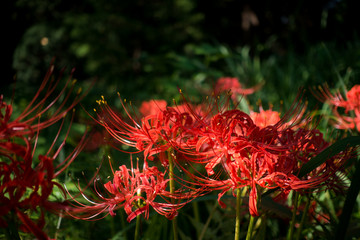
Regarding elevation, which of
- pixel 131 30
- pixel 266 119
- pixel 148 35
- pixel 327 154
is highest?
pixel 131 30

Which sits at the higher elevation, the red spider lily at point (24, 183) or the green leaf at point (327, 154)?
the green leaf at point (327, 154)

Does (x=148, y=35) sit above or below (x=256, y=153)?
above

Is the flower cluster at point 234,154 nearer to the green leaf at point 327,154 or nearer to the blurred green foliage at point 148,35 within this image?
the green leaf at point 327,154

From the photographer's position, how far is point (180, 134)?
33.4 inches

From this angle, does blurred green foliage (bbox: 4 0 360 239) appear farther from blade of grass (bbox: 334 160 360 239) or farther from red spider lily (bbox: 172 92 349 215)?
blade of grass (bbox: 334 160 360 239)

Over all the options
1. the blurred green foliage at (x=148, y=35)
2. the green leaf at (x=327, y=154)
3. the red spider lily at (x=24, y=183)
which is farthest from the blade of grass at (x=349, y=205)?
the blurred green foliage at (x=148, y=35)

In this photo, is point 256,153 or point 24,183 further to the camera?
point 256,153

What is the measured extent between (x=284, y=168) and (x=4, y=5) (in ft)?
10.6

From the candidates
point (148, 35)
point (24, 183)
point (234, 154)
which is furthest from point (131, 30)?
point (24, 183)

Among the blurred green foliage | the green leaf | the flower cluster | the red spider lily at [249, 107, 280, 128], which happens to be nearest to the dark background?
the blurred green foliage

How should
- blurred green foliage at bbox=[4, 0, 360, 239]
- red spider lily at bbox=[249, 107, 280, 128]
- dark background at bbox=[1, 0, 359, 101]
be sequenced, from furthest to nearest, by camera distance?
dark background at bbox=[1, 0, 359, 101] → blurred green foliage at bbox=[4, 0, 360, 239] → red spider lily at bbox=[249, 107, 280, 128]

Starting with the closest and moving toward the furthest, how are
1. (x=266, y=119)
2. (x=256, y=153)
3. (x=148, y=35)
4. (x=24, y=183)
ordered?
(x=24, y=183)
(x=256, y=153)
(x=266, y=119)
(x=148, y=35)

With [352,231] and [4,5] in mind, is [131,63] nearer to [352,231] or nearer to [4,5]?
[4,5]

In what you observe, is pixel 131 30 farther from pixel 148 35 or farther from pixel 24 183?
pixel 24 183
